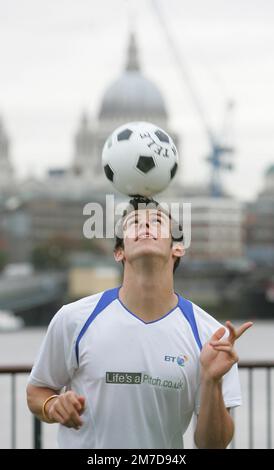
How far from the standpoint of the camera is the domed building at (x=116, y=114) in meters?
121

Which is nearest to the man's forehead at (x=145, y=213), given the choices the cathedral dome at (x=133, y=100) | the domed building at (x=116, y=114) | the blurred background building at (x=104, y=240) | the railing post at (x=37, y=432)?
the railing post at (x=37, y=432)

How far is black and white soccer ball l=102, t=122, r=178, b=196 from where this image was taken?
10.6ft

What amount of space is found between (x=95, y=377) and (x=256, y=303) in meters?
70.4

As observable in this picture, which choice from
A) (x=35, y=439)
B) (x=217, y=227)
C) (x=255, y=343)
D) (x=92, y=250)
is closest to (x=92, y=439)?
(x=35, y=439)

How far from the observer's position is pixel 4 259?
89.8 meters

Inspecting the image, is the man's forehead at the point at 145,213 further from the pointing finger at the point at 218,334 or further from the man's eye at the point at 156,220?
the pointing finger at the point at 218,334

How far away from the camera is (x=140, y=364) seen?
3.04 m

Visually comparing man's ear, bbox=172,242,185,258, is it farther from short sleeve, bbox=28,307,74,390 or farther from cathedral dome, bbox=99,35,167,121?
cathedral dome, bbox=99,35,167,121

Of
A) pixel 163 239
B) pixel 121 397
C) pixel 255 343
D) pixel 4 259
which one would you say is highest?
pixel 4 259

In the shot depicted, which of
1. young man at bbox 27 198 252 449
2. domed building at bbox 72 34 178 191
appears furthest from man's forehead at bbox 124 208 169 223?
domed building at bbox 72 34 178 191

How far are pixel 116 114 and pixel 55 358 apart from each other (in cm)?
12213

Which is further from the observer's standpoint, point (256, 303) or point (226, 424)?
point (256, 303)
